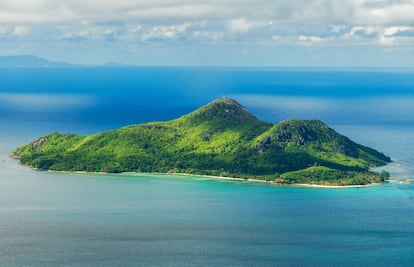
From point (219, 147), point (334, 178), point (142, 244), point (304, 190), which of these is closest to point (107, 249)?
point (142, 244)

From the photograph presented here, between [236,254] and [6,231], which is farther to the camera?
[6,231]

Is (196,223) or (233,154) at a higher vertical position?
(233,154)

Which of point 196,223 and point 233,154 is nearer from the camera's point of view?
point 196,223

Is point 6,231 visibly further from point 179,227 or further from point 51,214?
point 179,227

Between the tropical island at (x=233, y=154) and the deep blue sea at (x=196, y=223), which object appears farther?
the tropical island at (x=233, y=154)

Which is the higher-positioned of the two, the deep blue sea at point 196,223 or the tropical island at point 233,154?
the tropical island at point 233,154

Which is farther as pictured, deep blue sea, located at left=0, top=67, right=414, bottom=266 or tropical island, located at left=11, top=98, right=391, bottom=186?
tropical island, located at left=11, top=98, right=391, bottom=186

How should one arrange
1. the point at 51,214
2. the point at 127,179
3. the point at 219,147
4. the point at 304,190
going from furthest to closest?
the point at 219,147 → the point at 127,179 → the point at 304,190 → the point at 51,214

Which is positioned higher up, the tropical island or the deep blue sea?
the tropical island
